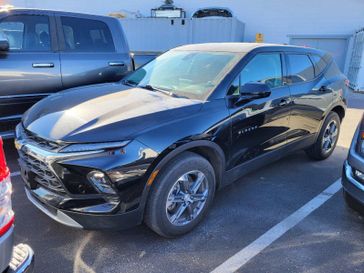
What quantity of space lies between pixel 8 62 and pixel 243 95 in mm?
2969

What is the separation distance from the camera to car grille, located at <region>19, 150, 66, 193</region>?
97.0 inches

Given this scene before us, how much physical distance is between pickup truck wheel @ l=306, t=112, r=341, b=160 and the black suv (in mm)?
604

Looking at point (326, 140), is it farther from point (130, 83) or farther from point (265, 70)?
point (130, 83)

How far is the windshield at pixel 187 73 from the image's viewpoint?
10.5 feet

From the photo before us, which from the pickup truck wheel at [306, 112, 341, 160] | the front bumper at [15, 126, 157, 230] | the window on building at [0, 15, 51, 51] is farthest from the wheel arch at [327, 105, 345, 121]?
the window on building at [0, 15, 51, 51]

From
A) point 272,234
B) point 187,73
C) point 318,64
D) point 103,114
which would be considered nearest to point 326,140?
point 318,64

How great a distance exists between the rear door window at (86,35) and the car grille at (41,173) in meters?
2.47

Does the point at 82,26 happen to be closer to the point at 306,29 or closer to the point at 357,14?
the point at 306,29

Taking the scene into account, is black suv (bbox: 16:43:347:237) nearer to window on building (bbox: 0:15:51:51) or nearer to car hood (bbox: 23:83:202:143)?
car hood (bbox: 23:83:202:143)

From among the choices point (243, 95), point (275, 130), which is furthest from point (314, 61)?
point (243, 95)

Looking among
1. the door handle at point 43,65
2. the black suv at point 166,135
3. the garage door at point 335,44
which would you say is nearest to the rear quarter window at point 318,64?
the black suv at point 166,135

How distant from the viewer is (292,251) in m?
2.80

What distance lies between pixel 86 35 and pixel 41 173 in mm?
3001

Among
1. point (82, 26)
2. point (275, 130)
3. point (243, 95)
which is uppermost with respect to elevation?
point (82, 26)
